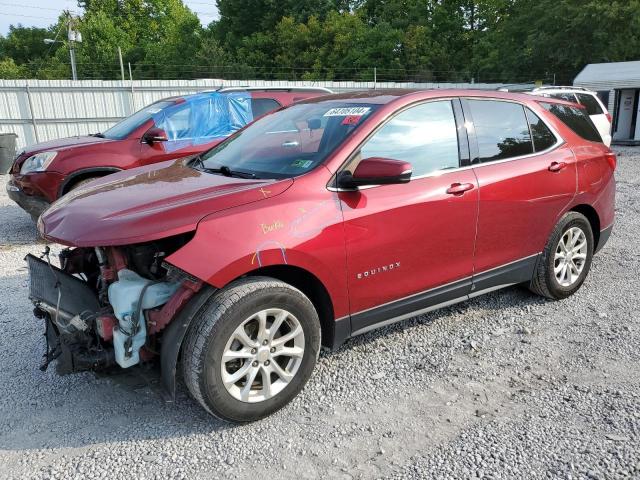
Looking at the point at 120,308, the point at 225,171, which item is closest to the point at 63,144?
the point at 225,171

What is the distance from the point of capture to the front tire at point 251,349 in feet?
8.64

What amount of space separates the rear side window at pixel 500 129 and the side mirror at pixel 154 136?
4.34m

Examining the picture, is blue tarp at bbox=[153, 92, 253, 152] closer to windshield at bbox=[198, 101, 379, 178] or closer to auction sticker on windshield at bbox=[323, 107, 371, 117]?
windshield at bbox=[198, 101, 379, 178]

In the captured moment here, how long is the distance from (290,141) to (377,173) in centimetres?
82

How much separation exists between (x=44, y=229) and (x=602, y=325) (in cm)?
388

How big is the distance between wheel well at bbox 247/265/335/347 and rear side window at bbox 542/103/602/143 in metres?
2.71

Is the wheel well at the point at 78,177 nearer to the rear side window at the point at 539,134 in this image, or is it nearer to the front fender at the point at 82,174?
the front fender at the point at 82,174

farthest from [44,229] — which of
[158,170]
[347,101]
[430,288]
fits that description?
[430,288]

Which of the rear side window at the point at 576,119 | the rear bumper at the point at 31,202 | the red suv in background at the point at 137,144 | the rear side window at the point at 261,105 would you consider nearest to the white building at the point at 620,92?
the rear side window at the point at 261,105

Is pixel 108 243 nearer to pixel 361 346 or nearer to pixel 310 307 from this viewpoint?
pixel 310 307

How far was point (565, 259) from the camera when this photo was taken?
14.7 ft

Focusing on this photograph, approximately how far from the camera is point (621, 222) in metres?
7.26

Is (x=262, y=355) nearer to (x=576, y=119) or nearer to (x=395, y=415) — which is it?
(x=395, y=415)

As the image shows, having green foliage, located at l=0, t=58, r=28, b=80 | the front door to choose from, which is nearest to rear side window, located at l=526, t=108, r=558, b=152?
the front door
